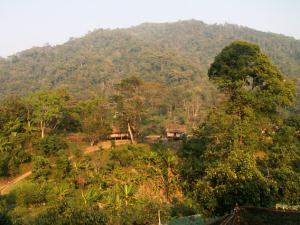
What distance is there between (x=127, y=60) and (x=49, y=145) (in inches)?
2299

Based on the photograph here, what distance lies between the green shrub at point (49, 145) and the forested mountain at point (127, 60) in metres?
25.2

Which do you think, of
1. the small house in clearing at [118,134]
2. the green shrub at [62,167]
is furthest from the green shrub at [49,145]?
the small house in clearing at [118,134]

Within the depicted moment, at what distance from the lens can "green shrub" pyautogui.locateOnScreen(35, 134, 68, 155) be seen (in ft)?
87.3

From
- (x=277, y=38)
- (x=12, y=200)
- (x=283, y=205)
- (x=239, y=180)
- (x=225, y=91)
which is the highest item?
(x=277, y=38)

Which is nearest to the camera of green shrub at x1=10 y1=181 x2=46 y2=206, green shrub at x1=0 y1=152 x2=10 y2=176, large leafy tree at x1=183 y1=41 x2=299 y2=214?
large leafy tree at x1=183 y1=41 x2=299 y2=214

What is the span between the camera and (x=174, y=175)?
2384cm

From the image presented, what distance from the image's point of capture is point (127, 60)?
273 feet

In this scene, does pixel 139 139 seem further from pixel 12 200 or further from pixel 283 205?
pixel 283 205

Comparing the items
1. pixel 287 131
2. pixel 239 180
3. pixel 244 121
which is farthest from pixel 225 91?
pixel 239 180

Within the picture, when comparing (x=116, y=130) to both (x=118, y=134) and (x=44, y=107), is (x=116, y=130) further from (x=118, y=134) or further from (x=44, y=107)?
(x=44, y=107)

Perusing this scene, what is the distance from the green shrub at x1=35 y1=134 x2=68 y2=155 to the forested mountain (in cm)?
2519

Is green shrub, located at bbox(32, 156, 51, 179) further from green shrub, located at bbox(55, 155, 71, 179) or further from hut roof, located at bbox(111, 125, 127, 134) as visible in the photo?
hut roof, located at bbox(111, 125, 127, 134)

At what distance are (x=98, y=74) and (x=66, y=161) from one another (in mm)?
49468

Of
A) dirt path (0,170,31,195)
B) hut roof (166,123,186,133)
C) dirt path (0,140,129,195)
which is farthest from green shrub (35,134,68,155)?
hut roof (166,123,186,133)
